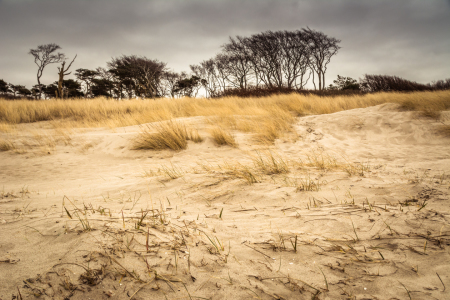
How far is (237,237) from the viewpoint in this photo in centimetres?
139

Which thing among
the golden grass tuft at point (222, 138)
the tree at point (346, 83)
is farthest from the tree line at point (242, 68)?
the golden grass tuft at point (222, 138)

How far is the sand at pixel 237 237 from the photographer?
3.04 feet

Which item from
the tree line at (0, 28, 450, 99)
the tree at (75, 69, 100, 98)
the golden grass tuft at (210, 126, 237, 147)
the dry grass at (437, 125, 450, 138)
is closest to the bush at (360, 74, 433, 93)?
the tree line at (0, 28, 450, 99)

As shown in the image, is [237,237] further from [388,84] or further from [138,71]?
[138,71]

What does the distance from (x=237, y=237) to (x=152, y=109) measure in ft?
28.8

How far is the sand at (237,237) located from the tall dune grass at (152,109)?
15.2 feet

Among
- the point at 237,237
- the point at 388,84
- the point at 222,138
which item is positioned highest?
the point at 388,84

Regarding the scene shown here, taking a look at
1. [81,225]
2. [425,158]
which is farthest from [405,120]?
[81,225]

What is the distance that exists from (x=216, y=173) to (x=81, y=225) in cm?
178

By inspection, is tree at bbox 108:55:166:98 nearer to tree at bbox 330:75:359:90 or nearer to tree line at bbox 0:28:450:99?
tree line at bbox 0:28:450:99

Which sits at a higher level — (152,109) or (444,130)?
(152,109)

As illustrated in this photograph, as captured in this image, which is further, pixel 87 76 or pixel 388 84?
pixel 87 76

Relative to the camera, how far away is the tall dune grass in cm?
722

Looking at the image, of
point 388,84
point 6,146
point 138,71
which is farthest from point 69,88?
point 388,84
